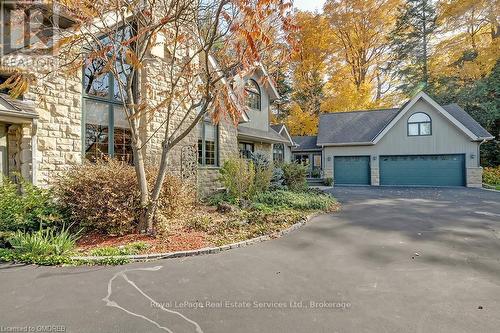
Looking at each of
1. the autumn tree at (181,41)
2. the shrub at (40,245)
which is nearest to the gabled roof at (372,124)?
the autumn tree at (181,41)

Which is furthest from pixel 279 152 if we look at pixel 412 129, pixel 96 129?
pixel 96 129

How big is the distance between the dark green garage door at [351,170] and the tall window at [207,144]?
13.9 meters

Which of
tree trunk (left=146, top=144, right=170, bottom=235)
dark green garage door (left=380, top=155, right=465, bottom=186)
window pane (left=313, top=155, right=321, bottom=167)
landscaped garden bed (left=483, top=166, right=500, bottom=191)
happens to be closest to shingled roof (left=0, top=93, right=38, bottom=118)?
tree trunk (left=146, top=144, right=170, bottom=235)

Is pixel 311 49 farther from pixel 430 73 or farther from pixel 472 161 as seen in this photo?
pixel 472 161

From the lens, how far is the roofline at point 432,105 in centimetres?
1902

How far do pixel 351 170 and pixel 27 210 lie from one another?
22.1 metres

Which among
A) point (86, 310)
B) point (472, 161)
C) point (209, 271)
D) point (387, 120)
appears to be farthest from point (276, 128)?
point (86, 310)

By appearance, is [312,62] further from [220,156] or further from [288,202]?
[288,202]

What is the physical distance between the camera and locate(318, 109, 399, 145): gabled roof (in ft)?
74.1

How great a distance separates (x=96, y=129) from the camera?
9.09 metres

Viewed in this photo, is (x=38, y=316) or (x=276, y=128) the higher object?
(x=276, y=128)

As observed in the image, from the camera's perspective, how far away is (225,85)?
16.0 ft

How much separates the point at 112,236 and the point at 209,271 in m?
3.14

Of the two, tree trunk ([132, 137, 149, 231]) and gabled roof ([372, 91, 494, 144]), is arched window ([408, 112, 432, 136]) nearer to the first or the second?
gabled roof ([372, 91, 494, 144])
